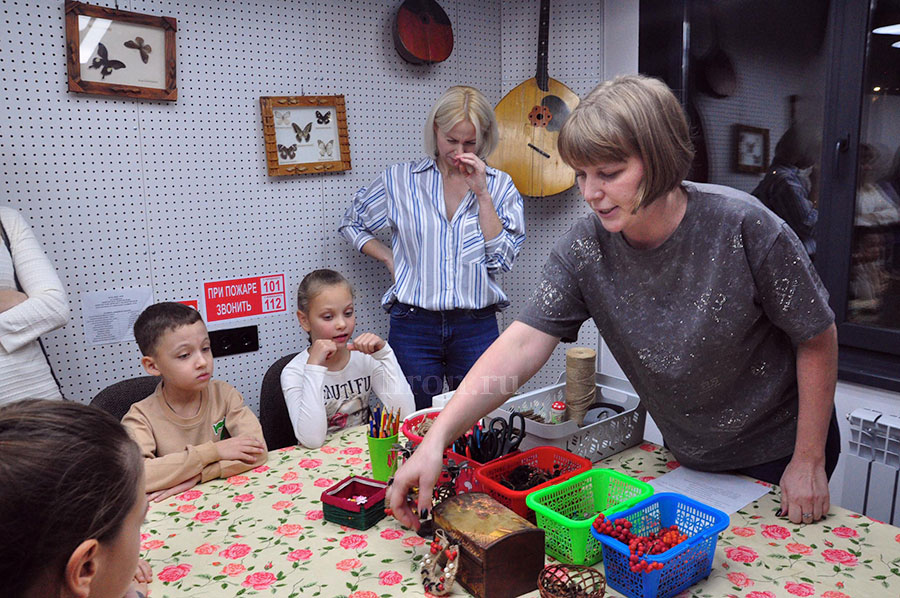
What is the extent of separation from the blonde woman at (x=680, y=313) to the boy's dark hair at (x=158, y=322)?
1.03 meters

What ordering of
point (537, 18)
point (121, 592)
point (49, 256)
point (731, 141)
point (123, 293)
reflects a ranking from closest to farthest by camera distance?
point (121, 592), point (49, 256), point (123, 293), point (731, 141), point (537, 18)

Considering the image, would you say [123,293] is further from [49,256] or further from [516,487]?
[516,487]

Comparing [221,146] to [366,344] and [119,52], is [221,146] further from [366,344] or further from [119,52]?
[366,344]

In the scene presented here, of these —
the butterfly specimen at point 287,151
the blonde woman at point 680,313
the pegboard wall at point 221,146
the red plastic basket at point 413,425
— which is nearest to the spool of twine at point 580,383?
the blonde woman at point 680,313

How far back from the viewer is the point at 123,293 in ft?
7.94

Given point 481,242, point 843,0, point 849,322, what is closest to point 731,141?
point 843,0

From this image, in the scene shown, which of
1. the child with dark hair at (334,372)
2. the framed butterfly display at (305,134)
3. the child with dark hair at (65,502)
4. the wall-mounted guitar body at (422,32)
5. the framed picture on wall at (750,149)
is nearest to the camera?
the child with dark hair at (65,502)

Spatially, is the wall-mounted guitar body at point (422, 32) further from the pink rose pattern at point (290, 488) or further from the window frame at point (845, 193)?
the pink rose pattern at point (290, 488)

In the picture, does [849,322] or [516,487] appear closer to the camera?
[516,487]

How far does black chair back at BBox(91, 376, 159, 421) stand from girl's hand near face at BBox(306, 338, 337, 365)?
0.50 meters

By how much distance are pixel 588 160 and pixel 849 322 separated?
187 centimetres

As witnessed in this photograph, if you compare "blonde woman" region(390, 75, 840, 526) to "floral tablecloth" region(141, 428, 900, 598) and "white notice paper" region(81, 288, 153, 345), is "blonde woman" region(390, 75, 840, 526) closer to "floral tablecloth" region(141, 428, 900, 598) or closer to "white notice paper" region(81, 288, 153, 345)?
"floral tablecloth" region(141, 428, 900, 598)

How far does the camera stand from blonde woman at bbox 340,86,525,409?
8.31ft

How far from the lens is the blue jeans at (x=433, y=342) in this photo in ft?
8.45
